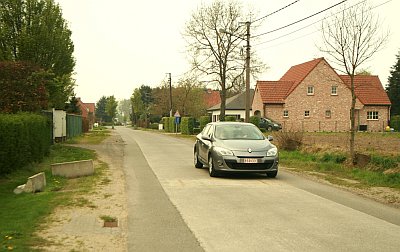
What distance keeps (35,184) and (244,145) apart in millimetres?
5415

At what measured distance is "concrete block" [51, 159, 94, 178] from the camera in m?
13.0

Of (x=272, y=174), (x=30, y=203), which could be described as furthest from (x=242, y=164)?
(x=30, y=203)

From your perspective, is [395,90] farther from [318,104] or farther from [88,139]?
[88,139]

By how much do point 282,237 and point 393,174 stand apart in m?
7.65

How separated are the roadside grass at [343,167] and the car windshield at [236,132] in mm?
2400

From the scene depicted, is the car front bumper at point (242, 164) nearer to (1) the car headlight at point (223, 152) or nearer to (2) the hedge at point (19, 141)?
(1) the car headlight at point (223, 152)

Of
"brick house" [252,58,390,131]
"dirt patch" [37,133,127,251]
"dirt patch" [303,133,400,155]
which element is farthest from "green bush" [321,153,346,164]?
"brick house" [252,58,390,131]

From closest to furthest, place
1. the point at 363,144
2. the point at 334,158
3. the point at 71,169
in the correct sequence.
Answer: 1. the point at 71,169
2. the point at 334,158
3. the point at 363,144

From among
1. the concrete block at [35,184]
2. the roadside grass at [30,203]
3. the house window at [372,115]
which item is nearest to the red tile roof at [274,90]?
the house window at [372,115]

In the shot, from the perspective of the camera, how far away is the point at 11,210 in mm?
8203

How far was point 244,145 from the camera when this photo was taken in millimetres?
12805

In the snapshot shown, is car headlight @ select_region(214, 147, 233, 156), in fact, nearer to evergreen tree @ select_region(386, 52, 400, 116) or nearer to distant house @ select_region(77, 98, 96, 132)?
distant house @ select_region(77, 98, 96, 132)

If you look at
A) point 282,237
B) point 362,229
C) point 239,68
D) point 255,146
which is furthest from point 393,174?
point 239,68

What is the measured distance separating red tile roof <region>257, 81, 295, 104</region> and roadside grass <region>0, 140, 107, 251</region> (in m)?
40.4
